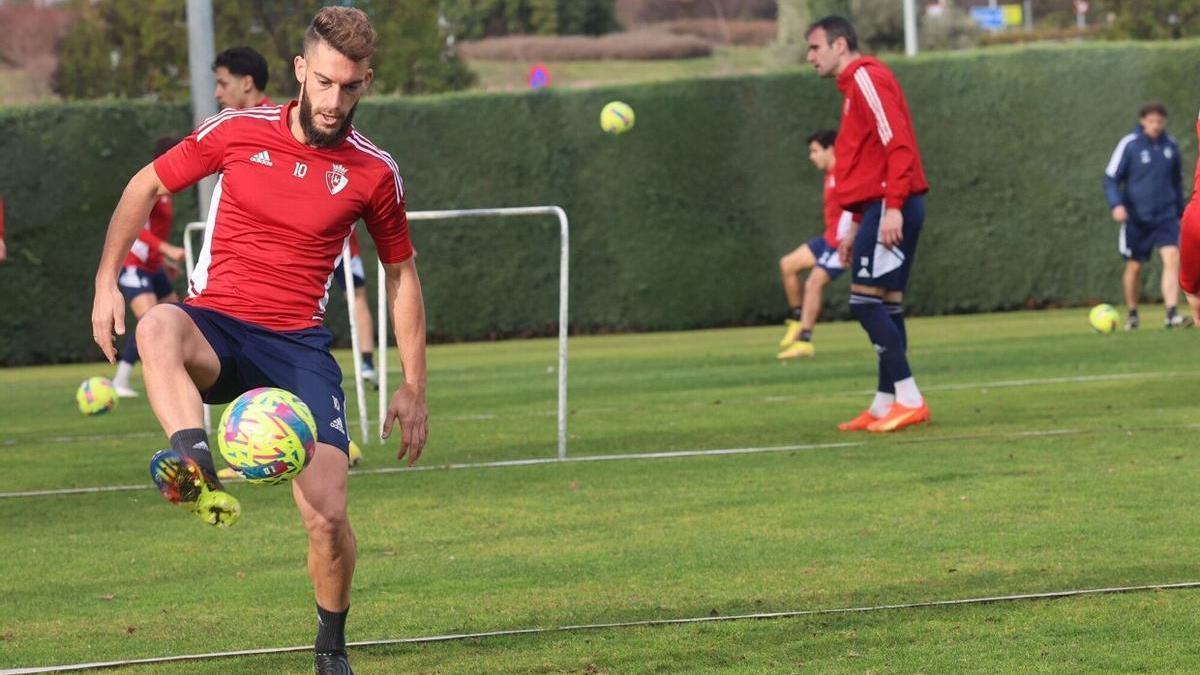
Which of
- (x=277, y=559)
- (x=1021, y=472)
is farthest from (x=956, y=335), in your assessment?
(x=277, y=559)

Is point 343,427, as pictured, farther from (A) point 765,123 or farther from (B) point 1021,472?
(A) point 765,123

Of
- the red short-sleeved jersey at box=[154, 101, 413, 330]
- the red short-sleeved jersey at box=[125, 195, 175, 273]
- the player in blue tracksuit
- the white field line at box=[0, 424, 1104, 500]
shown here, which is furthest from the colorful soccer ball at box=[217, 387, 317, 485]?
the player in blue tracksuit

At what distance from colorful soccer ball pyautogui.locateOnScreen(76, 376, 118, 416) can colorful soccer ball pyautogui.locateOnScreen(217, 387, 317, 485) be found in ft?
31.7

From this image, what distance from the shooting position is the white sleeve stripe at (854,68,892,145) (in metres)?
11.5

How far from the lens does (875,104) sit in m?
11.5

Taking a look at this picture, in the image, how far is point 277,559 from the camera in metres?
A: 8.05

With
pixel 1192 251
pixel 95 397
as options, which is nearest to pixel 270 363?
pixel 1192 251

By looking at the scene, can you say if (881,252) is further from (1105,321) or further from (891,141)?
(1105,321)

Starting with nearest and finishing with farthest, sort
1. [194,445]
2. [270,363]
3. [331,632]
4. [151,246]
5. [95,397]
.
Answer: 1. [194,445]
2. [331,632]
3. [270,363]
4. [95,397]
5. [151,246]

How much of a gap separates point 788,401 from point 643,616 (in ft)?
25.1

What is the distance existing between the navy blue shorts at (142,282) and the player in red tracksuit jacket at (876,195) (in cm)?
676

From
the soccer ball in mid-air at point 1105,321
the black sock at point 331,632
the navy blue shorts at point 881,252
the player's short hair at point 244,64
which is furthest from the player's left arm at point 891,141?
the soccer ball in mid-air at point 1105,321

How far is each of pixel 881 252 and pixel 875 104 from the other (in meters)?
0.91

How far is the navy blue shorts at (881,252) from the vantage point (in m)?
11.6
